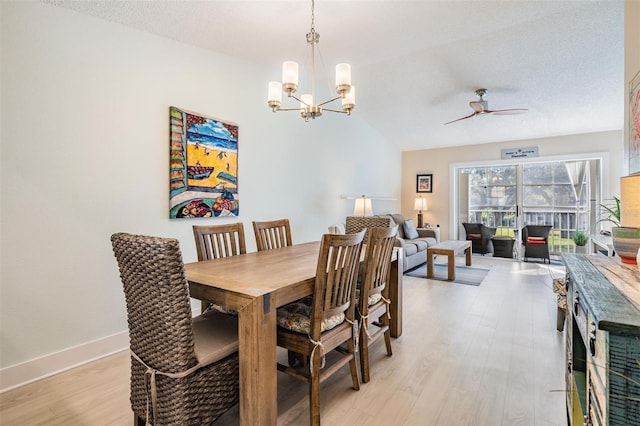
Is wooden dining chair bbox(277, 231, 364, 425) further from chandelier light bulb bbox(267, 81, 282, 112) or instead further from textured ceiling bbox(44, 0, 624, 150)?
textured ceiling bbox(44, 0, 624, 150)

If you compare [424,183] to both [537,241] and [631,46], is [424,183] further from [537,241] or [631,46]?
[631,46]

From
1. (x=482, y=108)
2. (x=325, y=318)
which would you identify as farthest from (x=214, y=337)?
(x=482, y=108)

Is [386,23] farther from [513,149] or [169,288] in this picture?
[513,149]

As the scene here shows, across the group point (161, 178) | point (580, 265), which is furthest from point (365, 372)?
point (161, 178)

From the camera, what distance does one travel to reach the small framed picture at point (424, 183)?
277 inches

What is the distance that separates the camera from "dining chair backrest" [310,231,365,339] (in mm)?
1568

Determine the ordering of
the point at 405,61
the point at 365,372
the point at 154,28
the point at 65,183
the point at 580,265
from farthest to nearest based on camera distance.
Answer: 1. the point at 405,61
2. the point at 154,28
3. the point at 65,183
4. the point at 365,372
5. the point at 580,265

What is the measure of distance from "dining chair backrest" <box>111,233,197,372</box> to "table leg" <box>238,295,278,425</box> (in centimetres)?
22

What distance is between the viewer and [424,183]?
280 inches

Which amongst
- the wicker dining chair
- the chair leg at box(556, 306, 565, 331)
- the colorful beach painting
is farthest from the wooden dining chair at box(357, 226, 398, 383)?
the colorful beach painting

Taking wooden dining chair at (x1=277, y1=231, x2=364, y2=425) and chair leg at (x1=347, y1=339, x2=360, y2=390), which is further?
chair leg at (x1=347, y1=339, x2=360, y2=390)

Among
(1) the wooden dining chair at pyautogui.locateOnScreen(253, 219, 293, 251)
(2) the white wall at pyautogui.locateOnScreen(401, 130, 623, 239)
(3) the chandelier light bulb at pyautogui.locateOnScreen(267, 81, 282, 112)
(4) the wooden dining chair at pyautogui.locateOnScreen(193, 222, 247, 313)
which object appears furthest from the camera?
(2) the white wall at pyautogui.locateOnScreen(401, 130, 623, 239)

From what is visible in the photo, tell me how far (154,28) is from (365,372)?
3082mm

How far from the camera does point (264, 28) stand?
2740 mm
